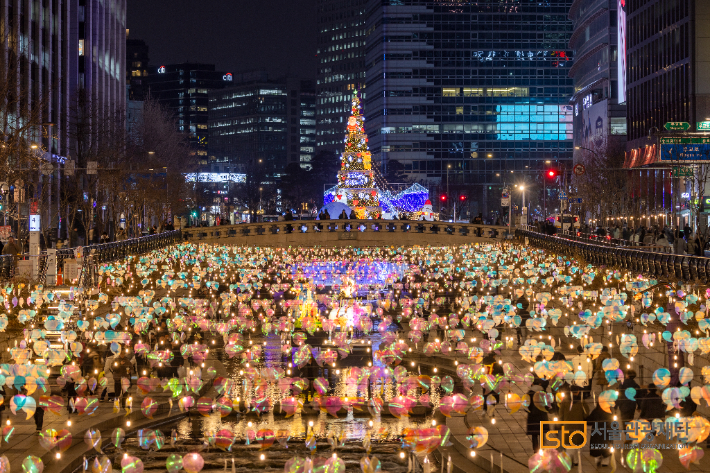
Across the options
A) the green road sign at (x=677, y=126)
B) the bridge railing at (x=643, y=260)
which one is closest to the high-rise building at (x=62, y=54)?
the bridge railing at (x=643, y=260)

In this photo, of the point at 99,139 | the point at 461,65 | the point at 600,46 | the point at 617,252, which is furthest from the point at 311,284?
the point at 461,65

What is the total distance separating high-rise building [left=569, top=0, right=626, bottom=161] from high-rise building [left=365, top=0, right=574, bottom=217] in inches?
1105

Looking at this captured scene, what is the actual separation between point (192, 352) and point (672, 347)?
32.7 feet

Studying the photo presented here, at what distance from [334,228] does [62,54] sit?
83.6ft

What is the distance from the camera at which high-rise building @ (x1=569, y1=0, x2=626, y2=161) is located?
9500cm

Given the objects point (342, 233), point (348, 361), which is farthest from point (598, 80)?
point (348, 361)

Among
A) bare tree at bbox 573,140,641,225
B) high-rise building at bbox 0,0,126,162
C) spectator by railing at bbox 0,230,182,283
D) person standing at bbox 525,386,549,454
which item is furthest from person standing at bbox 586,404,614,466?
bare tree at bbox 573,140,641,225

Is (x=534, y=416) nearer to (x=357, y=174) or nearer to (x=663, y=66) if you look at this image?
(x=357, y=174)

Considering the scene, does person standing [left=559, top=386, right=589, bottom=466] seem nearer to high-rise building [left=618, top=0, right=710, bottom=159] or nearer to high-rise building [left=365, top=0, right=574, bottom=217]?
high-rise building [left=618, top=0, right=710, bottom=159]

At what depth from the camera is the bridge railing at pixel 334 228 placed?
7000cm

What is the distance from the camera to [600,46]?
4026 inches

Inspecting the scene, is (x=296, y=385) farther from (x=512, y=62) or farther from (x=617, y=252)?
(x=512, y=62)

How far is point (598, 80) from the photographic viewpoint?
10225 cm

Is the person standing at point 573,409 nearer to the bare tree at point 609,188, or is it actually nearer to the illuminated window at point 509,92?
the bare tree at point 609,188
